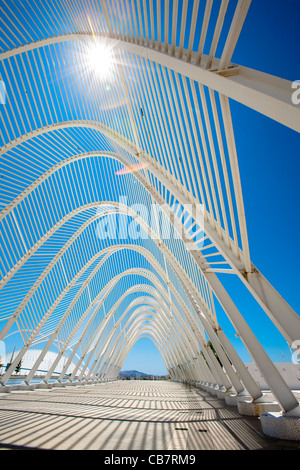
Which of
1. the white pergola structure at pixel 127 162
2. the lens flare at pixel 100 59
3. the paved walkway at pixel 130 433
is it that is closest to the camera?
the paved walkway at pixel 130 433

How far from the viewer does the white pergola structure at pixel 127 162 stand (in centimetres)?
421

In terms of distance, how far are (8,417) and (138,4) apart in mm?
8152

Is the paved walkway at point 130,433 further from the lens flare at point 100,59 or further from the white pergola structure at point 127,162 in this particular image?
the lens flare at point 100,59

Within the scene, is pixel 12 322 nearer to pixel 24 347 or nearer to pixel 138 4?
pixel 24 347

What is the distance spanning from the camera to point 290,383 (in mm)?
22172

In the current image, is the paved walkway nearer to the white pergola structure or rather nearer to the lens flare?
the white pergola structure

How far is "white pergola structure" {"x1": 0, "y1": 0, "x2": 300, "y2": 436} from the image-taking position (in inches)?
166

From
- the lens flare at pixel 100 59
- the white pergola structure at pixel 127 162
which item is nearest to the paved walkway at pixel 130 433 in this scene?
the white pergola structure at pixel 127 162

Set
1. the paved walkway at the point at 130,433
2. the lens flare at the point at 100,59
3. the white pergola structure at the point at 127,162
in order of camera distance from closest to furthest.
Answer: the paved walkway at the point at 130,433, the white pergola structure at the point at 127,162, the lens flare at the point at 100,59

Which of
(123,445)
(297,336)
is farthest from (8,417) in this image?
(297,336)

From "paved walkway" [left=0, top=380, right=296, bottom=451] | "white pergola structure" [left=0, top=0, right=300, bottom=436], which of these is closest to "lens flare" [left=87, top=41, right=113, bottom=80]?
"white pergola structure" [left=0, top=0, right=300, bottom=436]

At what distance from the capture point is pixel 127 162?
12.2m

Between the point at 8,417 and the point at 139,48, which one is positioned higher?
the point at 139,48

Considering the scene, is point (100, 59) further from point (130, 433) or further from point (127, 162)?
point (130, 433)
